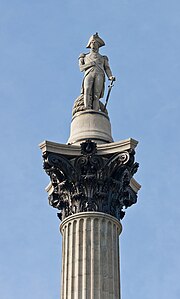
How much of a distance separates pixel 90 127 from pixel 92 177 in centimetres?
289

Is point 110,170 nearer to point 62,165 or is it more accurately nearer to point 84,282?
point 62,165

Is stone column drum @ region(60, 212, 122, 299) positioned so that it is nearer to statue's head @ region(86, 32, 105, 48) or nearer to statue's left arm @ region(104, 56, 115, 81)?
statue's left arm @ region(104, 56, 115, 81)

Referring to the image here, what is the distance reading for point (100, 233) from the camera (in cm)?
3084

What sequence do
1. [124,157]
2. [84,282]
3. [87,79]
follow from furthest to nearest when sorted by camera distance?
[87,79] < [124,157] < [84,282]

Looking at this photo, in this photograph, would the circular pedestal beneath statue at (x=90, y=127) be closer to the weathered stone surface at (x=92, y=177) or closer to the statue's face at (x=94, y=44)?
the weathered stone surface at (x=92, y=177)

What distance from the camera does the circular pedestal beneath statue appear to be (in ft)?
109

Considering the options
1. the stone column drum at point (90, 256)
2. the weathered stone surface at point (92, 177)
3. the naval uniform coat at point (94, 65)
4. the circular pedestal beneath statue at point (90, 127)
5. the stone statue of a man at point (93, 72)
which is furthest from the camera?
the naval uniform coat at point (94, 65)

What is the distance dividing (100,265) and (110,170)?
3.78 meters

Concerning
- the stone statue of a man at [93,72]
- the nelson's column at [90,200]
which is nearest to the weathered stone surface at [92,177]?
the nelson's column at [90,200]

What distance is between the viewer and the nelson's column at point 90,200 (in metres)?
29.8

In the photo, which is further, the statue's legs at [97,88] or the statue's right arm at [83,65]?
the statue's right arm at [83,65]

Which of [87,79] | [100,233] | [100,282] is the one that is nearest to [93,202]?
[100,233]

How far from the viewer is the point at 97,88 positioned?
115ft

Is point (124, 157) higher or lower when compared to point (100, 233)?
higher
